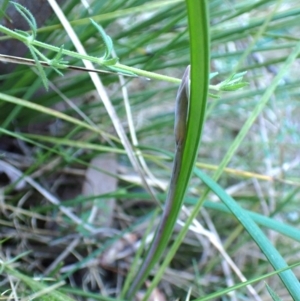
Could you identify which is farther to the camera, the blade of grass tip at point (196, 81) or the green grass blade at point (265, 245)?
the green grass blade at point (265, 245)

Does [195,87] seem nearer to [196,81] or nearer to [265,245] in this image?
[196,81]

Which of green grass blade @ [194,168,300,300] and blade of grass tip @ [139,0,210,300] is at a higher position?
blade of grass tip @ [139,0,210,300]

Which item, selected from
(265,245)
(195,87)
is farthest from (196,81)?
(265,245)

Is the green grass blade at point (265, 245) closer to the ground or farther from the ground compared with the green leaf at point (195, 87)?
closer to the ground

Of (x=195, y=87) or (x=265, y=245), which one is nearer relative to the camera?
(x=195, y=87)

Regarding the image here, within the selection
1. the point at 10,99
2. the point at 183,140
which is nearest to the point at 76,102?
the point at 10,99

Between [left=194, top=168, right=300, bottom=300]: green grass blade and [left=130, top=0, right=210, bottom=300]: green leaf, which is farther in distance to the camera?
[left=194, top=168, right=300, bottom=300]: green grass blade

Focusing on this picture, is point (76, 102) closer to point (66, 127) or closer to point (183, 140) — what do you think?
point (66, 127)

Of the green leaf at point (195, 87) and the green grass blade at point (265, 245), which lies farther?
the green grass blade at point (265, 245)
